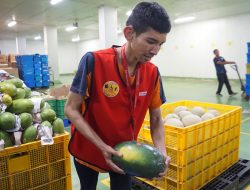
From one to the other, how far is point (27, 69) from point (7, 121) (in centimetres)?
1125

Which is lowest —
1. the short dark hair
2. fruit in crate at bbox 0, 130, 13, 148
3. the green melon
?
fruit in crate at bbox 0, 130, 13, 148

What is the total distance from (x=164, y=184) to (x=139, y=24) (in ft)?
6.14

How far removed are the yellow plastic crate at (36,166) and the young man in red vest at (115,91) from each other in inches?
22.2

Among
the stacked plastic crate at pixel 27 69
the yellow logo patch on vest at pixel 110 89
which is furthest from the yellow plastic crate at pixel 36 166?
the stacked plastic crate at pixel 27 69

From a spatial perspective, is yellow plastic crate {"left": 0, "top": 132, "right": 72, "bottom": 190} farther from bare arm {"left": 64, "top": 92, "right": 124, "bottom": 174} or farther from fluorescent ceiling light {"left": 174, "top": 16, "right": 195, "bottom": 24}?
fluorescent ceiling light {"left": 174, "top": 16, "right": 195, "bottom": 24}

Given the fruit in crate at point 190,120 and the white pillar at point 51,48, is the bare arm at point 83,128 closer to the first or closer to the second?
the fruit in crate at point 190,120

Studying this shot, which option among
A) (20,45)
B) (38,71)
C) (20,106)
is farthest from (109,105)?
(20,45)

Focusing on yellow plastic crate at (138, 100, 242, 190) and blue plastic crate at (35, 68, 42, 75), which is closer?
yellow plastic crate at (138, 100, 242, 190)

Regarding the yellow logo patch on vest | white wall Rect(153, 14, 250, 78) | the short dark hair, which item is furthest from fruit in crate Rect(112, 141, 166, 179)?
white wall Rect(153, 14, 250, 78)

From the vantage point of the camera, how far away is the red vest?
1285mm

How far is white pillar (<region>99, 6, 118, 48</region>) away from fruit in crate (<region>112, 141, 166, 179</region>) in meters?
8.98

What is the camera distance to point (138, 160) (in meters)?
1.21

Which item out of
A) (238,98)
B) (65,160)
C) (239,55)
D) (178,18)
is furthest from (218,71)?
(65,160)

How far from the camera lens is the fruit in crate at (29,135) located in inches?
74.9
